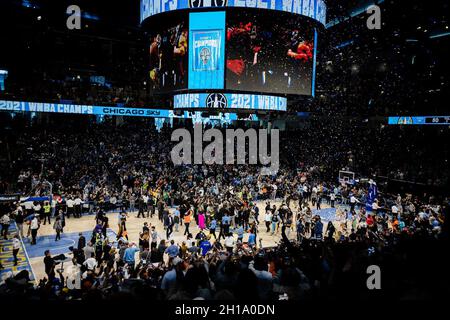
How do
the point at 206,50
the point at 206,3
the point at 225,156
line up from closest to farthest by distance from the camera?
the point at 206,3 < the point at 206,50 < the point at 225,156

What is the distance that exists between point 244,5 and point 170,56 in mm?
5204

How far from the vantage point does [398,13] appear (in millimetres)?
21734

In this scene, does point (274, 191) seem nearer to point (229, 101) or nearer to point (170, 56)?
point (229, 101)

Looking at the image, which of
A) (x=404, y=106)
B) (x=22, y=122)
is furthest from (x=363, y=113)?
(x=22, y=122)

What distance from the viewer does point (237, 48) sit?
1752cm

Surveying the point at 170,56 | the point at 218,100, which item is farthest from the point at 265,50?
the point at 170,56

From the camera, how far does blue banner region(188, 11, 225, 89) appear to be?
17391 millimetres

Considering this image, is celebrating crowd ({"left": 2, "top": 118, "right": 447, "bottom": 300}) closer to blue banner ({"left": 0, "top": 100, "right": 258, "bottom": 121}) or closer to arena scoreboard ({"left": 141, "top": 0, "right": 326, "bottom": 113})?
blue banner ({"left": 0, "top": 100, "right": 258, "bottom": 121})

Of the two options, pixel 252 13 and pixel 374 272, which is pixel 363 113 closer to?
pixel 252 13

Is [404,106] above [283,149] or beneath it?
above

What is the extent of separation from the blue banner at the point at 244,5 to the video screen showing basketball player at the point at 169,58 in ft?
4.30

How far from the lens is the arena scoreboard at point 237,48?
1723 centimetres

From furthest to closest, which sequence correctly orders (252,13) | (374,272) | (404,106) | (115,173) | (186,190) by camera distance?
(404,106) < (115,173) < (186,190) < (252,13) < (374,272)
